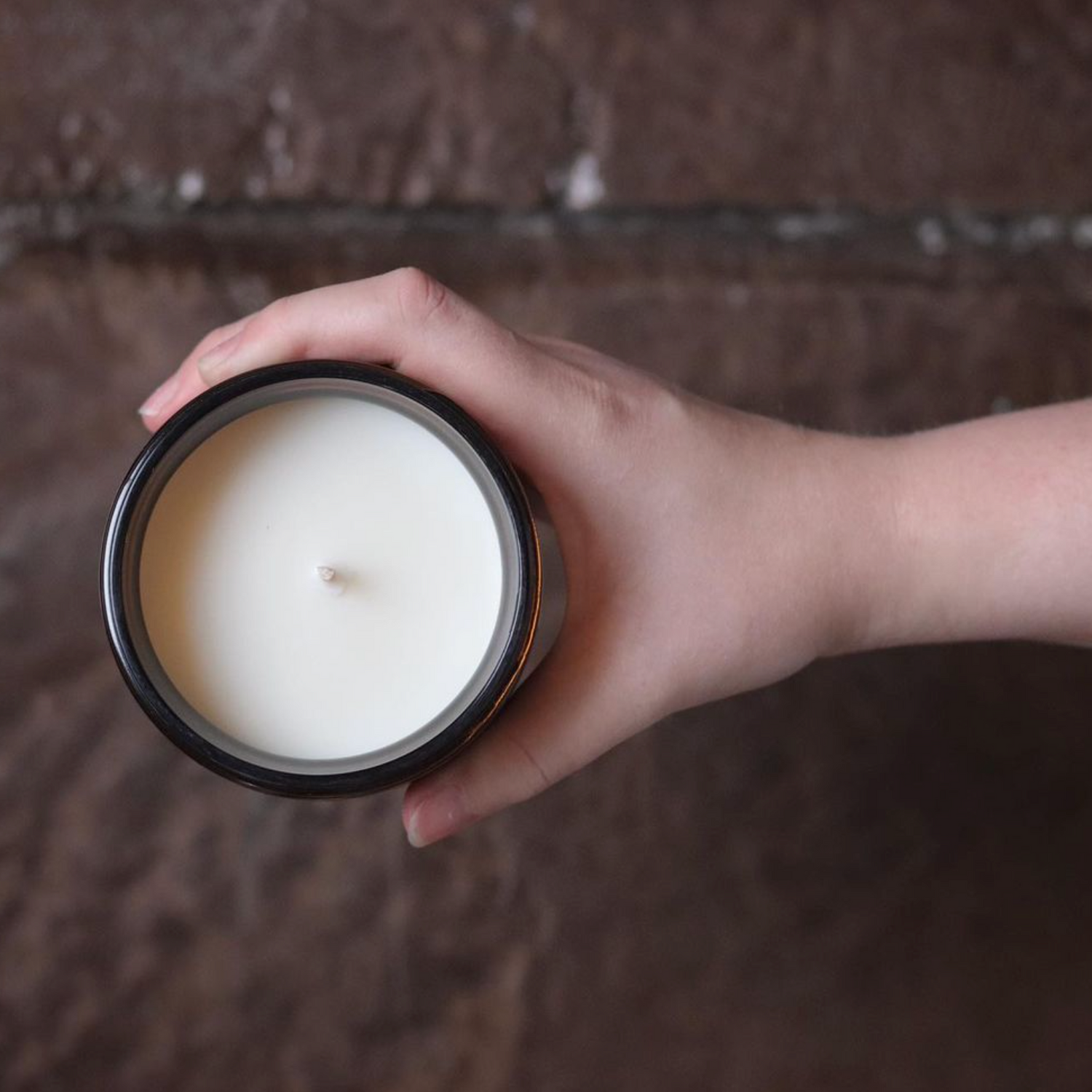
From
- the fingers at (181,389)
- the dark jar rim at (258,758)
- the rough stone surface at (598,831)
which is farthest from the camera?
the rough stone surface at (598,831)

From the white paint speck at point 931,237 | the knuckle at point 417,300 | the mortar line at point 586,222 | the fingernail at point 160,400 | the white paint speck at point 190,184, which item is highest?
the knuckle at point 417,300

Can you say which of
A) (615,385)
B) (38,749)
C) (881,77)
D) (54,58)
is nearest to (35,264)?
(54,58)

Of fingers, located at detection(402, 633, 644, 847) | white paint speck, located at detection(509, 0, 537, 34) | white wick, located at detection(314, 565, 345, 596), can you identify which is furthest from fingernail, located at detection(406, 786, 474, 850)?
white paint speck, located at detection(509, 0, 537, 34)

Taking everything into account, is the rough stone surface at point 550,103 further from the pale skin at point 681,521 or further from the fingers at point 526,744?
the fingers at point 526,744

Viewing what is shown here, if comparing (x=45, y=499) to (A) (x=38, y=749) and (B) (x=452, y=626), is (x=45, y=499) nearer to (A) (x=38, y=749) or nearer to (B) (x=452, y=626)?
(A) (x=38, y=749)

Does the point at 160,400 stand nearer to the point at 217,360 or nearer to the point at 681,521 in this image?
the point at 217,360

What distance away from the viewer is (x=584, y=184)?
2.49 feet

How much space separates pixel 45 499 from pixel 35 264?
148mm

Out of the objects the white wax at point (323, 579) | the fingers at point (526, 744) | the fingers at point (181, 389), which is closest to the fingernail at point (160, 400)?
the fingers at point (181, 389)

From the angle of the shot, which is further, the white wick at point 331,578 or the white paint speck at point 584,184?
the white paint speck at point 584,184

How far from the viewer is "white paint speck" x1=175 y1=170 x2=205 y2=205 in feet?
2.40

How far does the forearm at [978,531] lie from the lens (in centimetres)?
57

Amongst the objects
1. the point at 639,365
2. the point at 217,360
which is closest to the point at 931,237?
the point at 639,365

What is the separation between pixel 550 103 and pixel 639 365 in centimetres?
18
